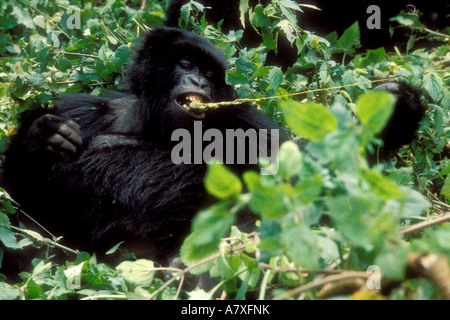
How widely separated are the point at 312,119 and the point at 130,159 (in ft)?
6.00

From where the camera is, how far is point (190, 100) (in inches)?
116

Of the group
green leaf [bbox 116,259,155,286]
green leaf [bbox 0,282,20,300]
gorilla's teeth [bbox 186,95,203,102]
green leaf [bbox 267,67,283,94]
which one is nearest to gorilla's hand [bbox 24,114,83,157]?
gorilla's teeth [bbox 186,95,203,102]

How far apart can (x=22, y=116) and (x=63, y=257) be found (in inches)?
34.5

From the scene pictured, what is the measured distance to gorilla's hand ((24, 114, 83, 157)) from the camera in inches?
109

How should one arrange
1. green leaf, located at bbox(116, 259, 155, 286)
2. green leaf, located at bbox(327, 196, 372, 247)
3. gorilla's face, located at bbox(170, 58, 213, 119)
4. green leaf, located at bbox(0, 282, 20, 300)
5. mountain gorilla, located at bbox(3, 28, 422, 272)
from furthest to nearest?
gorilla's face, located at bbox(170, 58, 213, 119)
mountain gorilla, located at bbox(3, 28, 422, 272)
green leaf, located at bbox(0, 282, 20, 300)
green leaf, located at bbox(116, 259, 155, 286)
green leaf, located at bbox(327, 196, 372, 247)

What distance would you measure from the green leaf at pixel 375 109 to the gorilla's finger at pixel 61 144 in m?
2.01

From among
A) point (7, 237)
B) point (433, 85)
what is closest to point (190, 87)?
point (7, 237)

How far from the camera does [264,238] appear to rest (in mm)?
1281

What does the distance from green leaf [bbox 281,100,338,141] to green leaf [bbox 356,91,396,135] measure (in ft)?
0.23

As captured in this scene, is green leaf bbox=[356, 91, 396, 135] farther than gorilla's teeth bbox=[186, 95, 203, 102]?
No

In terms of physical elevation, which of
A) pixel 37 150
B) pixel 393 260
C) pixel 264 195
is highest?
pixel 264 195

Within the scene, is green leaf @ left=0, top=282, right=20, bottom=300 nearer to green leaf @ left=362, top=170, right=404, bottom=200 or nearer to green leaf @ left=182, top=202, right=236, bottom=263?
green leaf @ left=182, top=202, right=236, bottom=263

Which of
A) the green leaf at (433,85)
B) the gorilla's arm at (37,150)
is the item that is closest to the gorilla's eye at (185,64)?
the gorilla's arm at (37,150)

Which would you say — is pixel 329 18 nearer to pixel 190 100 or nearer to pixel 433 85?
pixel 433 85
